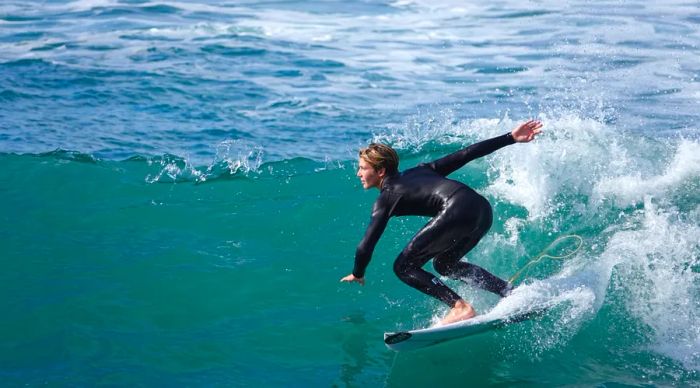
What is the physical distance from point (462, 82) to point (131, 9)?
31.5 feet

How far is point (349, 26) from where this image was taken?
2127cm

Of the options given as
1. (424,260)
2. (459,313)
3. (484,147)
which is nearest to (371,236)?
(424,260)

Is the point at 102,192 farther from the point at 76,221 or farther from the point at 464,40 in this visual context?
the point at 464,40

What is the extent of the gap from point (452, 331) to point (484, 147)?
1.52 meters

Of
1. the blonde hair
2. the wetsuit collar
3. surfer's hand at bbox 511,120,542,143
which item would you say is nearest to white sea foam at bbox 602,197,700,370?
surfer's hand at bbox 511,120,542,143

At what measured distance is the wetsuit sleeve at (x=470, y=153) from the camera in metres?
7.36

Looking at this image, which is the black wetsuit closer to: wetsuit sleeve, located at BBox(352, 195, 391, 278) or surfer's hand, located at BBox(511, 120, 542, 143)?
wetsuit sleeve, located at BBox(352, 195, 391, 278)

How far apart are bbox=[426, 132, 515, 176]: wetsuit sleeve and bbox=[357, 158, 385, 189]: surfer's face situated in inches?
19.8

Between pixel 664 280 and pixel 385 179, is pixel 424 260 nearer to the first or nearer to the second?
pixel 385 179

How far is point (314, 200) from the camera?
10914 millimetres

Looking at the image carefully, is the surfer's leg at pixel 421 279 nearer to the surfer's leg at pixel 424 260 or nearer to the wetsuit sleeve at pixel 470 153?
the surfer's leg at pixel 424 260

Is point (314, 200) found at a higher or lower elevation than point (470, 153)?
lower

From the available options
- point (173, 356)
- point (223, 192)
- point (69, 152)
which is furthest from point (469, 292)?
point (69, 152)

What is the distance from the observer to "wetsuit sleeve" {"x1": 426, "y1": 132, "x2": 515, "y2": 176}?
290 inches
